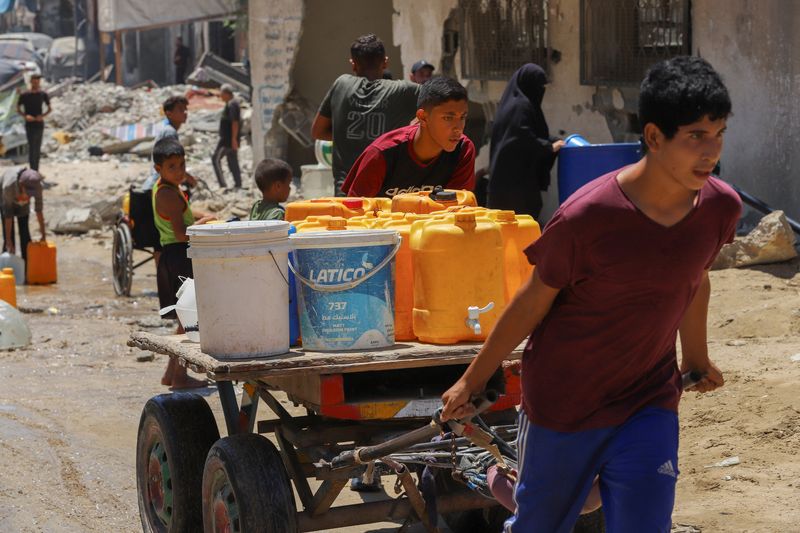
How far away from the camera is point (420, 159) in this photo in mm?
5598

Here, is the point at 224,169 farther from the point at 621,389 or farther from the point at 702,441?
the point at 621,389

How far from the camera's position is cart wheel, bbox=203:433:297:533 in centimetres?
390

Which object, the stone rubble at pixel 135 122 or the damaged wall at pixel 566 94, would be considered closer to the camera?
the damaged wall at pixel 566 94

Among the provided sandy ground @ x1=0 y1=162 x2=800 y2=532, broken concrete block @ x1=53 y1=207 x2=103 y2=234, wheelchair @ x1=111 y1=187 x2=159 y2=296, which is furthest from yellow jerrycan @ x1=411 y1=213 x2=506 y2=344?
broken concrete block @ x1=53 y1=207 x2=103 y2=234

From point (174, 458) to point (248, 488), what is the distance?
0.71 m

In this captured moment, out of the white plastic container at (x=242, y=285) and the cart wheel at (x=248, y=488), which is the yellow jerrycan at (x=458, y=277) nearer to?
the white plastic container at (x=242, y=285)

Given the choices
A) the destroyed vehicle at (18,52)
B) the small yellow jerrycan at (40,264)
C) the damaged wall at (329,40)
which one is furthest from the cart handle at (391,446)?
the destroyed vehicle at (18,52)

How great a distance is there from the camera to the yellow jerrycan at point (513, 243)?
426 centimetres

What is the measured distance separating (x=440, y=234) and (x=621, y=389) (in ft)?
3.43

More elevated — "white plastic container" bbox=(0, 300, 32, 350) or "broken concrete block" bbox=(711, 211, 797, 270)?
"broken concrete block" bbox=(711, 211, 797, 270)

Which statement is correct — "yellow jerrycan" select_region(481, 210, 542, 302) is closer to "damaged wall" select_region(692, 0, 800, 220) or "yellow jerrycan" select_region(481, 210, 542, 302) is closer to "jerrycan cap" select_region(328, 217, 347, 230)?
"jerrycan cap" select_region(328, 217, 347, 230)

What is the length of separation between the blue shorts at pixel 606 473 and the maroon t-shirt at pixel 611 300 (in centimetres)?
4

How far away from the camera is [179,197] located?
301 inches

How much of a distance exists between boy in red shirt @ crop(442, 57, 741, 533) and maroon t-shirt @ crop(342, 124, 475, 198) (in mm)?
2386
